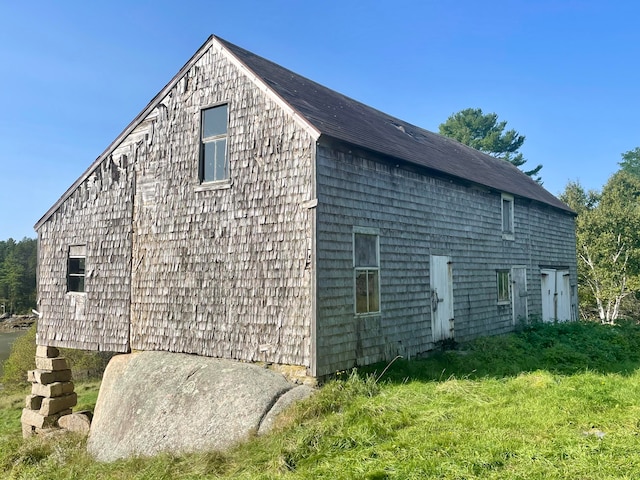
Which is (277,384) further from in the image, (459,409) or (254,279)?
(459,409)

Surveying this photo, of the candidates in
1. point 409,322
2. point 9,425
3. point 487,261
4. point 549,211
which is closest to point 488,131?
point 549,211

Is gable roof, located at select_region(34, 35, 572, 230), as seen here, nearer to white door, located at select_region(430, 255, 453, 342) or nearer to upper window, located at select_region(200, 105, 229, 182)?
upper window, located at select_region(200, 105, 229, 182)

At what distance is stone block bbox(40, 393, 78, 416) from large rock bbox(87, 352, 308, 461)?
11.4 feet

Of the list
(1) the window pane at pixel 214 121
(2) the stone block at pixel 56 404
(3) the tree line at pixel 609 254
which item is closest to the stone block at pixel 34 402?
(2) the stone block at pixel 56 404

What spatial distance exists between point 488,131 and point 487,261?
36200mm

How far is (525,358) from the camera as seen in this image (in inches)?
453

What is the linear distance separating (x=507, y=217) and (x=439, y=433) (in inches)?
419

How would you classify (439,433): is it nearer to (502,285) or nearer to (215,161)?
(215,161)

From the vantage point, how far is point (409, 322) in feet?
36.1

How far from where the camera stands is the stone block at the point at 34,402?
13.7 metres

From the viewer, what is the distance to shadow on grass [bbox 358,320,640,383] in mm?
10039

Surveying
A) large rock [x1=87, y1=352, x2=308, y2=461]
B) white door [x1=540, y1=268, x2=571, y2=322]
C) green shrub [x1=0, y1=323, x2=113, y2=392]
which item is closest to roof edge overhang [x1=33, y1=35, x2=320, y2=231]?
large rock [x1=87, y1=352, x2=308, y2=461]

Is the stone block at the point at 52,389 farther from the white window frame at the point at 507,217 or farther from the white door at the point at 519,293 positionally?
the white window frame at the point at 507,217

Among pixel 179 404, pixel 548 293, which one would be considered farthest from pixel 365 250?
pixel 548 293
